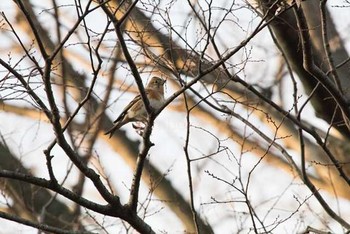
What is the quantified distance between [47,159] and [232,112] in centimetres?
161

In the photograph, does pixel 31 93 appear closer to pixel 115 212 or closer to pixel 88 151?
pixel 115 212

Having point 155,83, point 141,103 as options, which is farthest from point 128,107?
point 141,103

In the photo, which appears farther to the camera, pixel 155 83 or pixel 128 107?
pixel 128 107

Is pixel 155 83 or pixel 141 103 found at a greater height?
pixel 155 83

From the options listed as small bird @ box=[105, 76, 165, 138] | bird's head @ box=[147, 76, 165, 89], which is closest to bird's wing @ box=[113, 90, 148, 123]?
small bird @ box=[105, 76, 165, 138]

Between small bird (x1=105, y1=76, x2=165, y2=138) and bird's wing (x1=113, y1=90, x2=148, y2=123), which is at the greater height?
bird's wing (x1=113, y1=90, x2=148, y2=123)

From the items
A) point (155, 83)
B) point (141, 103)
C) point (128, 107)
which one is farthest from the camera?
point (128, 107)

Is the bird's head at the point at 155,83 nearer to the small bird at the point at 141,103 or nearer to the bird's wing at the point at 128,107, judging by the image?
the small bird at the point at 141,103

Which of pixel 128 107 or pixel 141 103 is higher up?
pixel 128 107

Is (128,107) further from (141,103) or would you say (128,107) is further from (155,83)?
(141,103)

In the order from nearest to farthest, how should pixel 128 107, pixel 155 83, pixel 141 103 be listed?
pixel 141 103 → pixel 155 83 → pixel 128 107

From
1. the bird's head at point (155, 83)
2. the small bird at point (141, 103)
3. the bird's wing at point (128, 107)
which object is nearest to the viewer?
the small bird at point (141, 103)

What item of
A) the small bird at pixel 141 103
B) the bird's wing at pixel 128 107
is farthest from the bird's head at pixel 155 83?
the bird's wing at pixel 128 107

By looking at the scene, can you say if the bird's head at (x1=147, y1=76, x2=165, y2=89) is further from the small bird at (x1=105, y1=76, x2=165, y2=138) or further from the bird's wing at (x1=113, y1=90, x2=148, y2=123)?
the bird's wing at (x1=113, y1=90, x2=148, y2=123)
